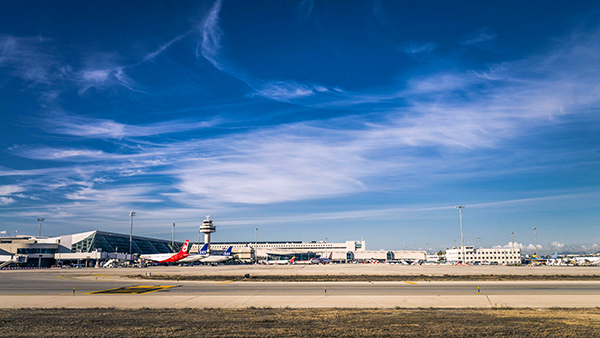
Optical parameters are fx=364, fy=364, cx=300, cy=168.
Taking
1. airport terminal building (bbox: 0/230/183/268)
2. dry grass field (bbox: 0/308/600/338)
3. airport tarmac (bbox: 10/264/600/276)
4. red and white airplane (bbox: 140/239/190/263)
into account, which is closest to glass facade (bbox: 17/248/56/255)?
airport terminal building (bbox: 0/230/183/268)

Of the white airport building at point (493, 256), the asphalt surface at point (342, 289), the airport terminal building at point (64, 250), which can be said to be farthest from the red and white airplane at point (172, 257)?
the white airport building at point (493, 256)

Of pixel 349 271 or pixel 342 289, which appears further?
pixel 349 271

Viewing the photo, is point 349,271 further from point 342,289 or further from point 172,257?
point 172,257

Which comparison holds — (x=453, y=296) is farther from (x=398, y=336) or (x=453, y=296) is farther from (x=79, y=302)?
(x=79, y=302)

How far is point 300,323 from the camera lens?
60.3 ft

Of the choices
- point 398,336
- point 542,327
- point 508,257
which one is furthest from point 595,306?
point 508,257

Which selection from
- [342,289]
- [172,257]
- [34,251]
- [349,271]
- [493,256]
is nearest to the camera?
[342,289]

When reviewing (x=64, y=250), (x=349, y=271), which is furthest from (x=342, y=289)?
(x=64, y=250)

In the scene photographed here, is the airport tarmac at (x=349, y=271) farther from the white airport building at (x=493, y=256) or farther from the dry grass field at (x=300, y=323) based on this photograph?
the white airport building at (x=493, y=256)

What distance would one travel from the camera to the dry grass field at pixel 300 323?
1587 centimetres

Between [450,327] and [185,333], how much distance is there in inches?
A: 480

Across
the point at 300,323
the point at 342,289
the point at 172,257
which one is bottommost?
the point at 172,257

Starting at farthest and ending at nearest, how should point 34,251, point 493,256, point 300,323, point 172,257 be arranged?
1. point 493,256
2. point 34,251
3. point 172,257
4. point 300,323

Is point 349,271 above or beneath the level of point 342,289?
beneath
